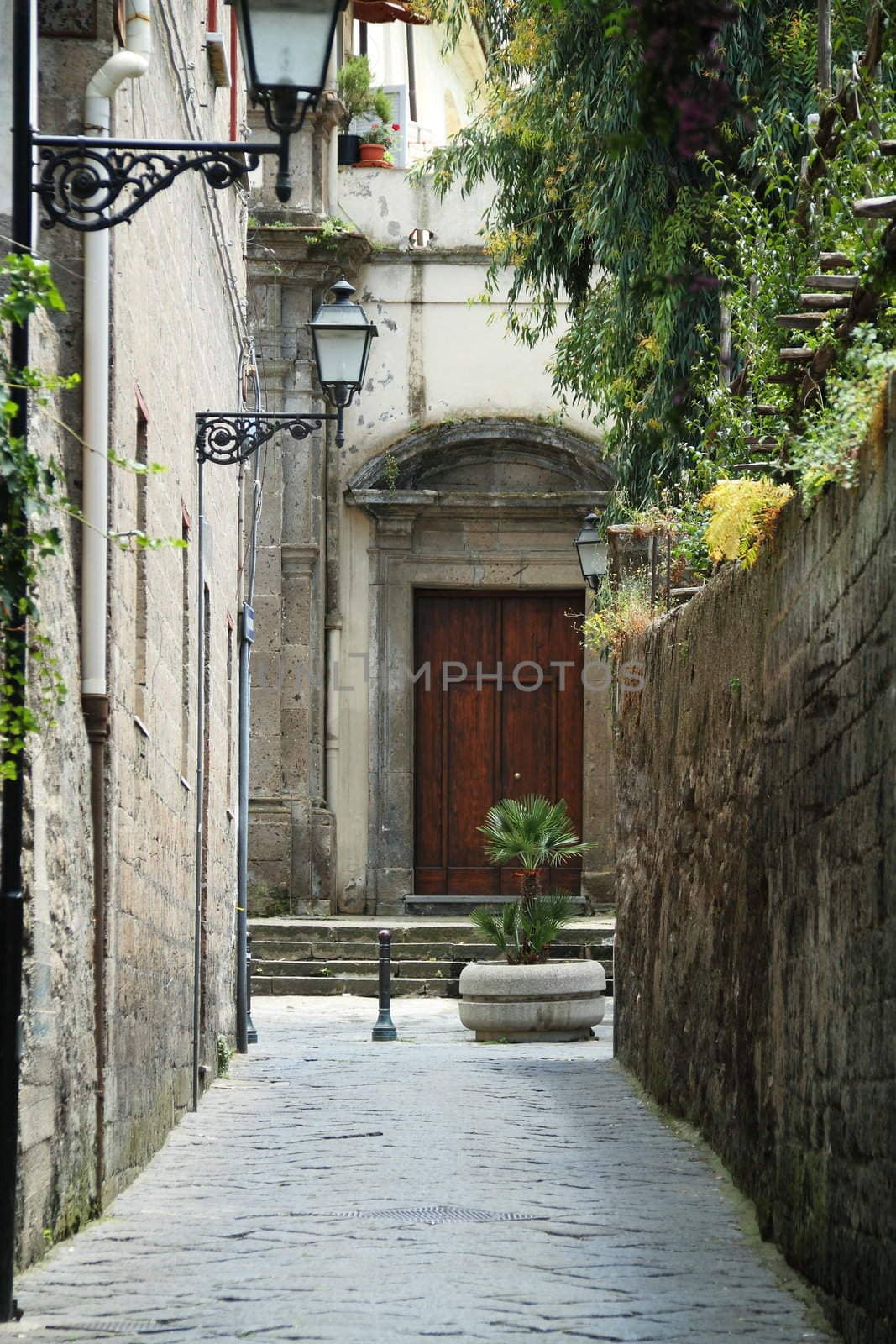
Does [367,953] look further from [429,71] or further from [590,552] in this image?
[429,71]

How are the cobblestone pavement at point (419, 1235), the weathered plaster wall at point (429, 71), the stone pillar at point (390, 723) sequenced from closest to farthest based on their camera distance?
the cobblestone pavement at point (419, 1235)
the stone pillar at point (390, 723)
the weathered plaster wall at point (429, 71)

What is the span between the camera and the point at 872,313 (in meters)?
6.48

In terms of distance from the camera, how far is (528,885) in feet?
48.3

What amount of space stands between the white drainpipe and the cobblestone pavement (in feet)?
6.17

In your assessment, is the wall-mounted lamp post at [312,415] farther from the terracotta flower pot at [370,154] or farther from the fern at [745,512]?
the terracotta flower pot at [370,154]

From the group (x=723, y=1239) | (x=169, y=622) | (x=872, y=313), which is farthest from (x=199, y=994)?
(x=872, y=313)

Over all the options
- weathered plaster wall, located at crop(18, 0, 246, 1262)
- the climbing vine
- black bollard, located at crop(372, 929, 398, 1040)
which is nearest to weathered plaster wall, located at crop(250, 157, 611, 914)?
A: black bollard, located at crop(372, 929, 398, 1040)

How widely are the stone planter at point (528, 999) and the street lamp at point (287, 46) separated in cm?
932

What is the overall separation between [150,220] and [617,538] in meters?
6.40

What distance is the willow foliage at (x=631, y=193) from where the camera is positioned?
1294cm

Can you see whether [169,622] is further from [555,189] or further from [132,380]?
[555,189]

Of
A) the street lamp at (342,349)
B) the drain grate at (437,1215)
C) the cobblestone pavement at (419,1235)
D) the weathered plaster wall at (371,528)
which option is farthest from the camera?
the weathered plaster wall at (371,528)

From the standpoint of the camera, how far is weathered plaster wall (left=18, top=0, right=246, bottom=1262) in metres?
6.27

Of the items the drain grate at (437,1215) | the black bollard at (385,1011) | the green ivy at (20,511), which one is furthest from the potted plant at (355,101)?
the green ivy at (20,511)
